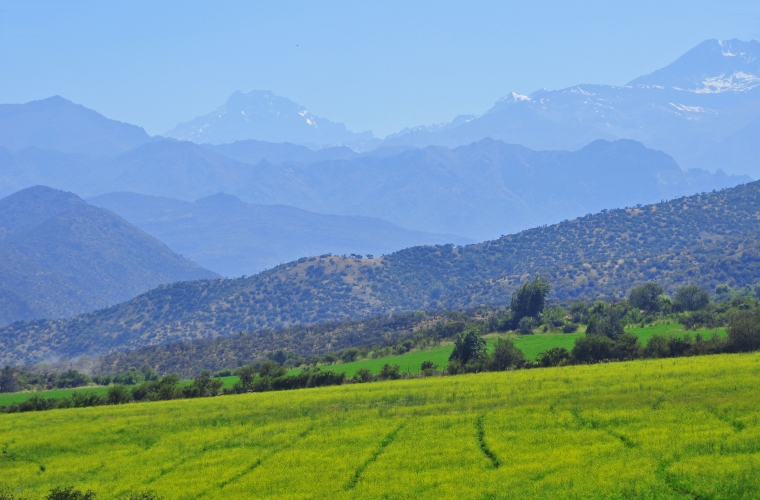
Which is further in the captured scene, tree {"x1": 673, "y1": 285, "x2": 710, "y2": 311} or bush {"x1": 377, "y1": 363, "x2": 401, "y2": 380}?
tree {"x1": 673, "y1": 285, "x2": 710, "y2": 311}

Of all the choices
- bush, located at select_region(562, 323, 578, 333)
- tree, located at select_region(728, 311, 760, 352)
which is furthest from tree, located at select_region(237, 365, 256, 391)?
tree, located at select_region(728, 311, 760, 352)

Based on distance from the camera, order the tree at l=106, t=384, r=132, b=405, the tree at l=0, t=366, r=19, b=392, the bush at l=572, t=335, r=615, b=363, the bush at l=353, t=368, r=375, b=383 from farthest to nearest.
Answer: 1. the tree at l=0, t=366, r=19, b=392
2. the bush at l=353, t=368, r=375, b=383
3. the tree at l=106, t=384, r=132, b=405
4. the bush at l=572, t=335, r=615, b=363

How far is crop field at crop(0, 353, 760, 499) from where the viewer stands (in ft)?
98.7

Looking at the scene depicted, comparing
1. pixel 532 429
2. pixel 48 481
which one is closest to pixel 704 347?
pixel 532 429

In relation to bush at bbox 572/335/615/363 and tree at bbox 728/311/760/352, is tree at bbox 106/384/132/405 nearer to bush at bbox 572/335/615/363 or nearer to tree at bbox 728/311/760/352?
bush at bbox 572/335/615/363

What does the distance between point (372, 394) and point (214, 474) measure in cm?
2010

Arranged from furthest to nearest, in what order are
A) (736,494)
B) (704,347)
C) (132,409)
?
(704,347)
(132,409)
(736,494)

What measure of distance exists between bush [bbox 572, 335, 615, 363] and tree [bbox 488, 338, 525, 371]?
16.8 ft

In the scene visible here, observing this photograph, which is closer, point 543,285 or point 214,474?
point 214,474

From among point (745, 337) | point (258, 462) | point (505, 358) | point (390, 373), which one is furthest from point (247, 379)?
point (745, 337)

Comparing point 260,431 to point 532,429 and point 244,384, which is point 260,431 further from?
point 244,384

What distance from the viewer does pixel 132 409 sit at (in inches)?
2394

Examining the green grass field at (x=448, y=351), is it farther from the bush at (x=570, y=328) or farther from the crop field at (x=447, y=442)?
the crop field at (x=447, y=442)

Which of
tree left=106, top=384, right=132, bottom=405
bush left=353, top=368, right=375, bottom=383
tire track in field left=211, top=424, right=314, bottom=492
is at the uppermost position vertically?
tree left=106, top=384, right=132, bottom=405
